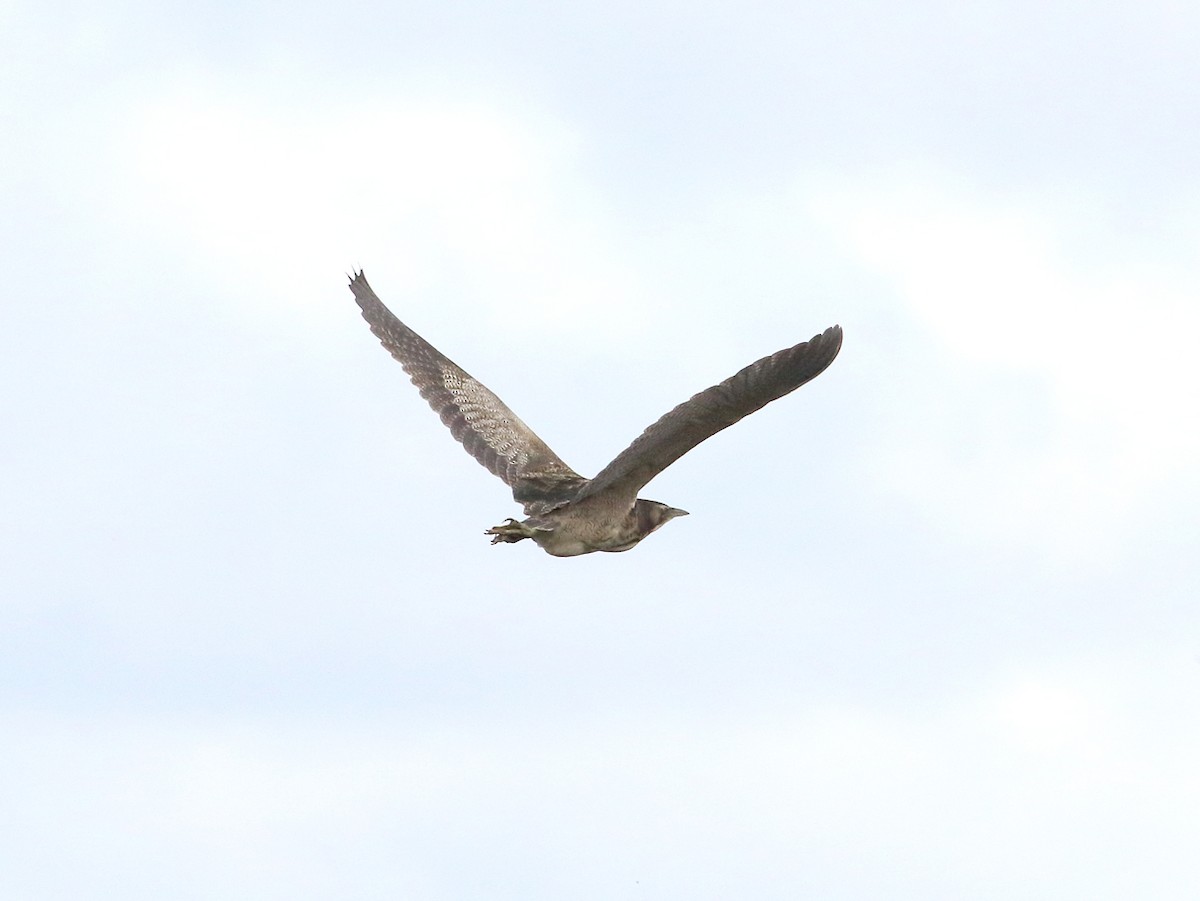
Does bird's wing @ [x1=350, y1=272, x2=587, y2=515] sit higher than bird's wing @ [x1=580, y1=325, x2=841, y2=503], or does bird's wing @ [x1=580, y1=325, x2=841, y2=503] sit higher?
bird's wing @ [x1=350, y1=272, x2=587, y2=515]

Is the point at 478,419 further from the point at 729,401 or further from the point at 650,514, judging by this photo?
the point at 729,401

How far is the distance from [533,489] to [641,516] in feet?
5.57

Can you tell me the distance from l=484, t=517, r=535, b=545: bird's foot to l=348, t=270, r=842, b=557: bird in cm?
1

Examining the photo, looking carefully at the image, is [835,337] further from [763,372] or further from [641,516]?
[641,516]

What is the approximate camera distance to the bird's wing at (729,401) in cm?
2023

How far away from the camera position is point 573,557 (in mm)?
24297

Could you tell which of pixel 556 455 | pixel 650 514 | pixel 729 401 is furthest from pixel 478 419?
pixel 729 401

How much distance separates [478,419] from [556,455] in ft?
4.57

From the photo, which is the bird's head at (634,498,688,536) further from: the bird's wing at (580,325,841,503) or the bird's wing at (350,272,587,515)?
the bird's wing at (580,325,841,503)

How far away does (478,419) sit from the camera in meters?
27.5

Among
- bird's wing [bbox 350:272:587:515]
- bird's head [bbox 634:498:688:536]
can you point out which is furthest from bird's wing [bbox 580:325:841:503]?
bird's wing [bbox 350:272:587:515]

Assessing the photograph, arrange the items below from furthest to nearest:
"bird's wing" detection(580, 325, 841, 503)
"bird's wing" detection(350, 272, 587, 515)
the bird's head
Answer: "bird's wing" detection(350, 272, 587, 515), the bird's head, "bird's wing" detection(580, 325, 841, 503)

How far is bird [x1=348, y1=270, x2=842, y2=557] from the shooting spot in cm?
2042

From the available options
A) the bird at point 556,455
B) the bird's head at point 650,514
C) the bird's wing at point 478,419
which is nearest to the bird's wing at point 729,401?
the bird at point 556,455
